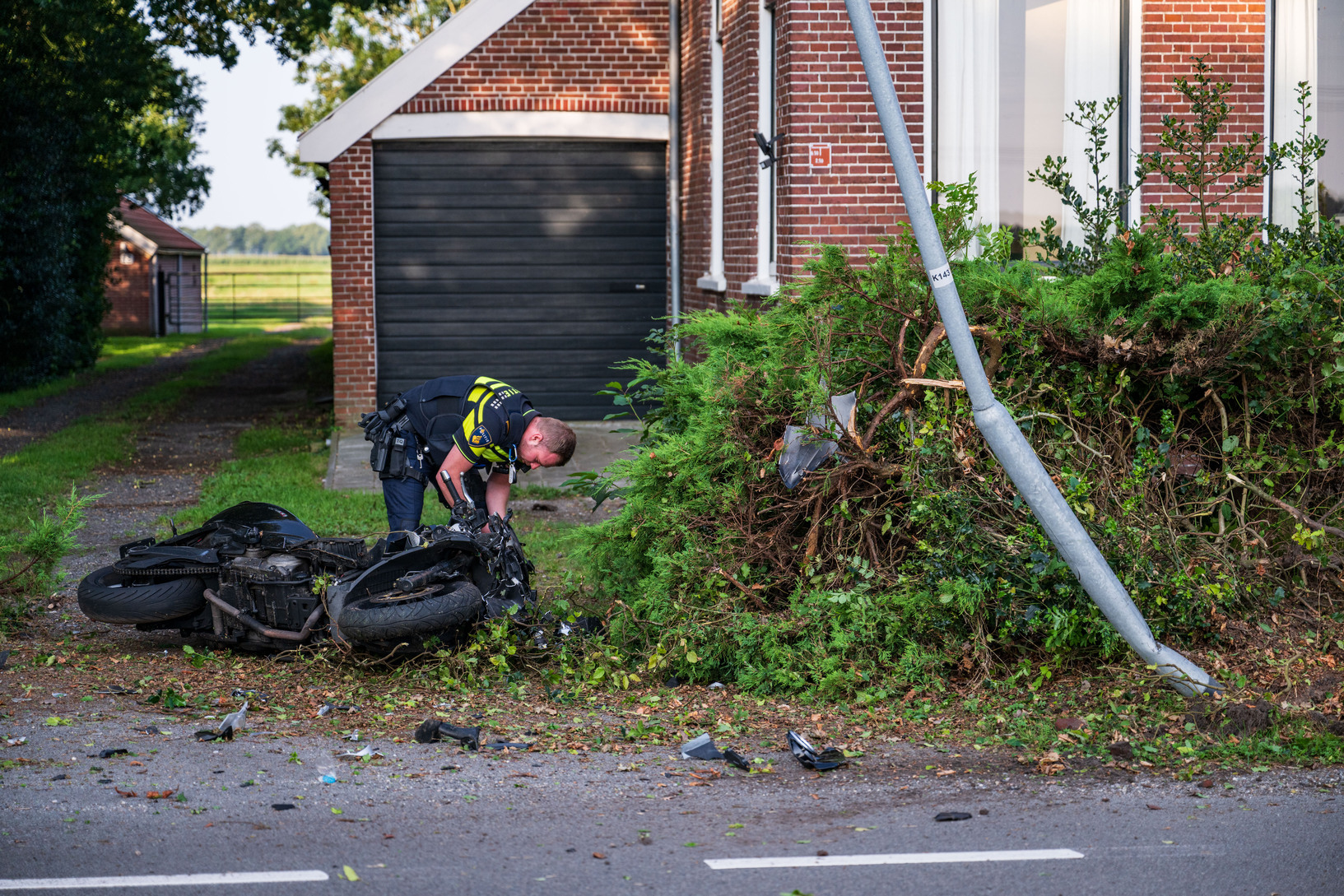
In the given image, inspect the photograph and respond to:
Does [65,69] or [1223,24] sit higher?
[65,69]

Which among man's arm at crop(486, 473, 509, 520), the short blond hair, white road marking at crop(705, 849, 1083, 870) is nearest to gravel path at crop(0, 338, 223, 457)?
man's arm at crop(486, 473, 509, 520)

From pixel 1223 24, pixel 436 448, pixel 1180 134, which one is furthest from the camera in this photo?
pixel 1223 24

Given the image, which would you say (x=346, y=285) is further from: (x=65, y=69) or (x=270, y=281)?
(x=270, y=281)

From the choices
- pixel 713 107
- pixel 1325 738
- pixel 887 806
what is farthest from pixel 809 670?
pixel 713 107

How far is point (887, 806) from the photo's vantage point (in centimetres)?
471

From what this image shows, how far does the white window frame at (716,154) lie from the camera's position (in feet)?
45.8

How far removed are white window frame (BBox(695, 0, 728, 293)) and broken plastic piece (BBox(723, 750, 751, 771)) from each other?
900cm

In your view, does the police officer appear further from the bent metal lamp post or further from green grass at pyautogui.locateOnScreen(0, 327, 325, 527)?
green grass at pyautogui.locateOnScreen(0, 327, 325, 527)

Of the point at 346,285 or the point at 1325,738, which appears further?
the point at 346,285

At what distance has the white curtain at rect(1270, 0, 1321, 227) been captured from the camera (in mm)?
10742

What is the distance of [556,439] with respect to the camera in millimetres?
6801

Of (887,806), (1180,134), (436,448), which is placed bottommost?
(887,806)

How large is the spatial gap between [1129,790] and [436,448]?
411 cm

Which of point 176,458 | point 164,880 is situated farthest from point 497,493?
point 176,458
